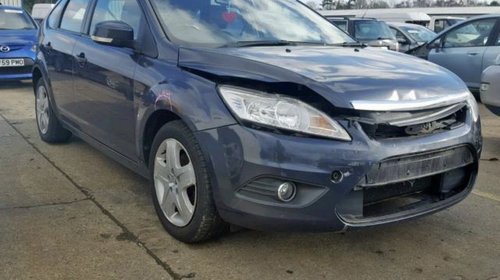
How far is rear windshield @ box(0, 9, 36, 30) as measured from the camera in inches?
433

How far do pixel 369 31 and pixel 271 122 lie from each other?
11.4 meters

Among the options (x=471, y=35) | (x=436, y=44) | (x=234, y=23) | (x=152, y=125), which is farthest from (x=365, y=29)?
(x=152, y=125)

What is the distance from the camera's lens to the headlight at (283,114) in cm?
280

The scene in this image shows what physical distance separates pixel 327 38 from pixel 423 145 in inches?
60.9

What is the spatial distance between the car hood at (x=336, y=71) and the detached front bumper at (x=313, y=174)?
22 cm

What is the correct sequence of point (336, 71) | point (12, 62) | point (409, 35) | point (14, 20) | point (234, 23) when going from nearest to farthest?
point (336, 71) < point (234, 23) < point (12, 62) < point (14, 20) < point (409, 35)

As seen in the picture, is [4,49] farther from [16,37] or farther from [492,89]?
[492,89]

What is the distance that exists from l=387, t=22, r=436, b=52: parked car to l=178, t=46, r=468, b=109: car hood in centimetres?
1169

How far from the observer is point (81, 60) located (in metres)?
4.55

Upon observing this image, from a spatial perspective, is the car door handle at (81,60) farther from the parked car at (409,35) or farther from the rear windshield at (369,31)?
the parked car at (409,35)

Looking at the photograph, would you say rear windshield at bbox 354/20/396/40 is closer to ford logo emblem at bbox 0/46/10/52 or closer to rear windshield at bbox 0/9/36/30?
rear windshield at bbox 0/9/36/30

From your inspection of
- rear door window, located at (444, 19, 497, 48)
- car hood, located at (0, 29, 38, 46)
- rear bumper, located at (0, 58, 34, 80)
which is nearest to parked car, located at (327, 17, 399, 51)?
rear door window, located at (444, 19, 497, 48)

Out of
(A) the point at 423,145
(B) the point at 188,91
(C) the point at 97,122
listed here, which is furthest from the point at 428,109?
(C) the point at 97,122

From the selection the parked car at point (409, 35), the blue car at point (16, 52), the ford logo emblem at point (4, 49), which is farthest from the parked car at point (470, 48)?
the ford logo emblem at point (4, 49)
